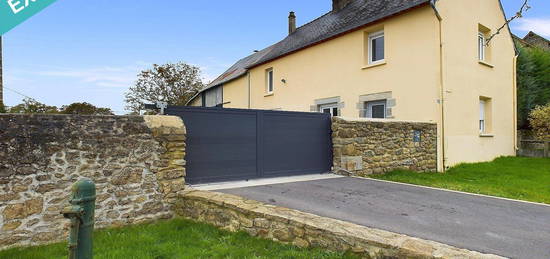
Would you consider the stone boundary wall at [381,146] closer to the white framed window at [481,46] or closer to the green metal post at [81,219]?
the white framed window at [481,46]

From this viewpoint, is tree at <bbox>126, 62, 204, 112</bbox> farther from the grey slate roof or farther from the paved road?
the paved road

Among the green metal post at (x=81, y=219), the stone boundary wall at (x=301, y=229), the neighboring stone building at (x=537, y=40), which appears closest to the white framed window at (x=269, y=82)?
the stone boundary wall at (x=301, y=229)

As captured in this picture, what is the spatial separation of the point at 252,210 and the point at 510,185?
7.23 metres

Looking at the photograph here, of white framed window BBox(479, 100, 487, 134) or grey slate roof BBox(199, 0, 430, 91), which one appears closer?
grey slate roof BBox(199, 0, 430, 91)

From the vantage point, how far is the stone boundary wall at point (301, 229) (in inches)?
122

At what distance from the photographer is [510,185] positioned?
26.1 feet

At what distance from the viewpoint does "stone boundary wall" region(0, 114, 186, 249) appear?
434 cm

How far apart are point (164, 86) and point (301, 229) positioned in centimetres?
2901

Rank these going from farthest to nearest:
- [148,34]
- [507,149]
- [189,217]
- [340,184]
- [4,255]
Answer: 1. [148,34]
2. [507,149]
3. [340,184]
4. [189,217]
5. [4,255]

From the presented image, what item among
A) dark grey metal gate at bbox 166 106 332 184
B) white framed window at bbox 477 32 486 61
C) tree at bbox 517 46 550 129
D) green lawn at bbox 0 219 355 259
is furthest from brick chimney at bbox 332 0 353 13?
green lawn at bbox 0 219 355 259

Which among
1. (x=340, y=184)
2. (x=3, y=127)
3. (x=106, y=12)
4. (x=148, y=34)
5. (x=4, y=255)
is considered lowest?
(x=4, y=255)

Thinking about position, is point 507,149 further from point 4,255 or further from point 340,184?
point 4,255

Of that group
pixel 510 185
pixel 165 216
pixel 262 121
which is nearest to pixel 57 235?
pixel 165 216

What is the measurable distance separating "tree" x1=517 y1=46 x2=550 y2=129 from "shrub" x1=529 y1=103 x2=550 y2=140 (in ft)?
5.25
